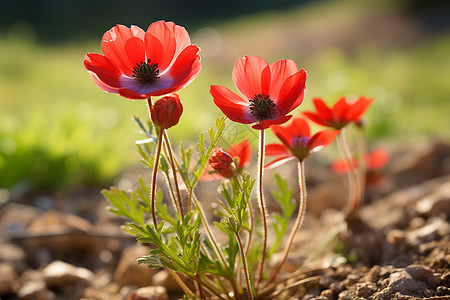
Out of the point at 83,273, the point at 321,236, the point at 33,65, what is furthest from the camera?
the point at 33,65

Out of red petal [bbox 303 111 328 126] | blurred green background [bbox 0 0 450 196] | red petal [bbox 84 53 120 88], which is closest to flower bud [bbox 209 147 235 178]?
red petal [bbox 84 53 120 88]

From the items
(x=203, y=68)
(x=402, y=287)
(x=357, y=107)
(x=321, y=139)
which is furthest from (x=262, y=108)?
(x=203, y=68)

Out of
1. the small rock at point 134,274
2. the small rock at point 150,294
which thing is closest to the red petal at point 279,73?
the small rock at point 150,294

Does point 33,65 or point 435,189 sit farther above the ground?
point 33,65

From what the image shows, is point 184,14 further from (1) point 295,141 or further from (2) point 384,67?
(1) point 295,141

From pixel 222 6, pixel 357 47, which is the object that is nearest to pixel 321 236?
pixel 357 47

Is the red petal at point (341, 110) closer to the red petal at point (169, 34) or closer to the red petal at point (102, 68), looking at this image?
the red petal at point (169, 34)

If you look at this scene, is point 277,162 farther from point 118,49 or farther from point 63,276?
point 63,276
